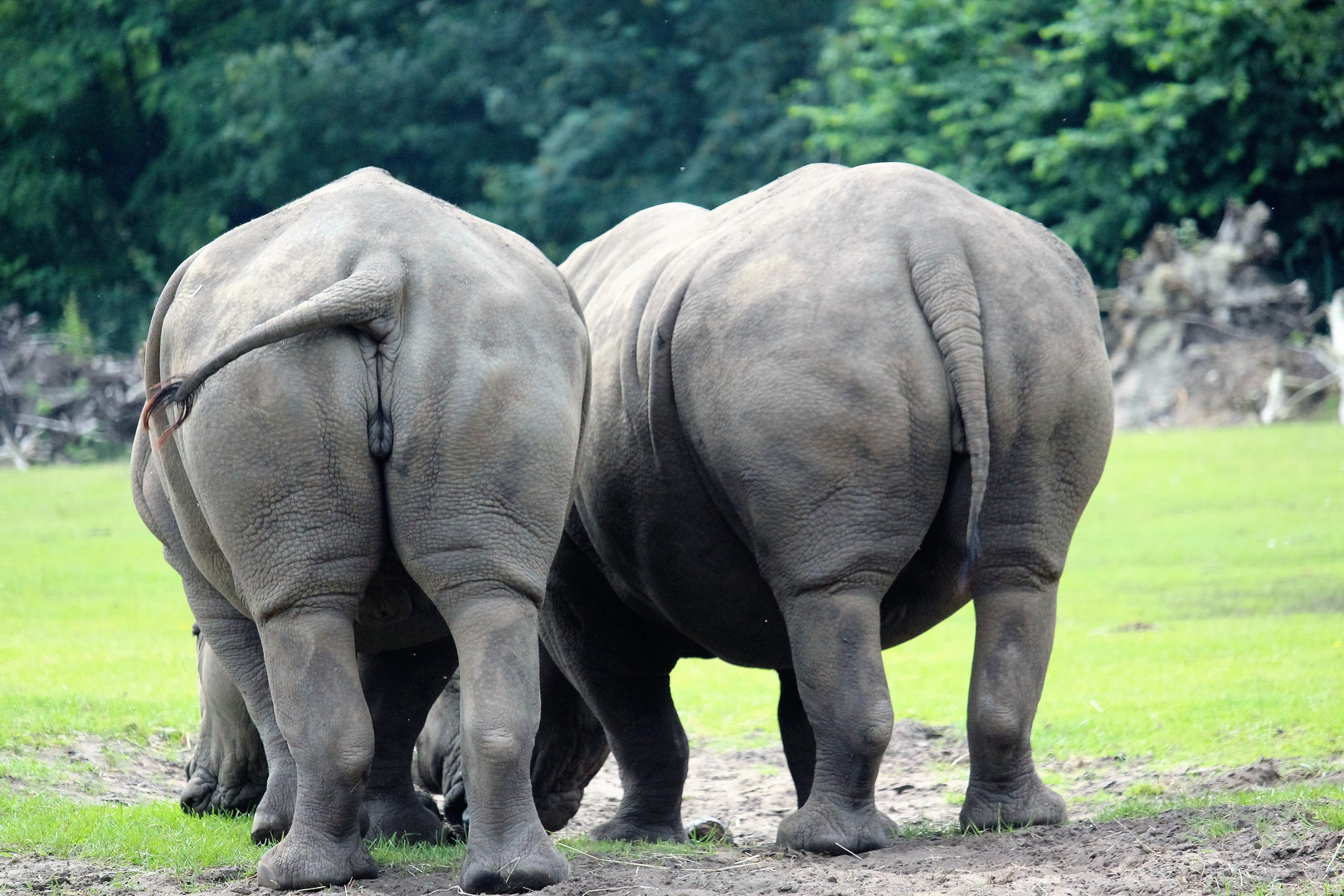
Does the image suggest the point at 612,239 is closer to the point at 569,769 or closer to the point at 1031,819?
the point at 569,769

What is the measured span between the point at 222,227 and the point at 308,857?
105ft

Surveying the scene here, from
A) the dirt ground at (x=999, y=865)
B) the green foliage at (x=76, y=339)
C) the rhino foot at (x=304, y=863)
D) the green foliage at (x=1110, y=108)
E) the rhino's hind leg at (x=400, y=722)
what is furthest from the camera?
the green foliage at (x=1110, y=108)

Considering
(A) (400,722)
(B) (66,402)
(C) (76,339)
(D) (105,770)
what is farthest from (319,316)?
(C) (76,339)

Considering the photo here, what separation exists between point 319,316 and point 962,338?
6.08 feet

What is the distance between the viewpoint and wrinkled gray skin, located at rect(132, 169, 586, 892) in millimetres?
4352

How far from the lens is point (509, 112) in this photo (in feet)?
112

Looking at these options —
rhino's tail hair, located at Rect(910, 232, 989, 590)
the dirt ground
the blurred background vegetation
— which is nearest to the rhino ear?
the dirt ground

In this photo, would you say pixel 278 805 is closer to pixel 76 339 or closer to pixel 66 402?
pixel 66 402

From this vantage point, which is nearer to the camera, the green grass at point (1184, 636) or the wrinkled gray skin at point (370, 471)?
the wrinkled gray skin at point (370, 471)

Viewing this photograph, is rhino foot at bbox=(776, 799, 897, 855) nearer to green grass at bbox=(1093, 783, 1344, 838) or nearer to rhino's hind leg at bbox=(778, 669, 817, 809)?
green grass at bbox=(1093, 783, 1344, 838)

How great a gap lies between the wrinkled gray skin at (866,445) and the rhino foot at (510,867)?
1033mm

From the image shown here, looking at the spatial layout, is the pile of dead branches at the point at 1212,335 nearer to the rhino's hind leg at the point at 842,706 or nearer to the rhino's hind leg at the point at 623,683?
A: the rhino's hind leg at the point at 623,683

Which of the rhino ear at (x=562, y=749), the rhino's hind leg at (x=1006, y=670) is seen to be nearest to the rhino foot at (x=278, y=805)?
the rhino ear at (x=562, y=749)

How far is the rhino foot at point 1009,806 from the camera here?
5.42m
